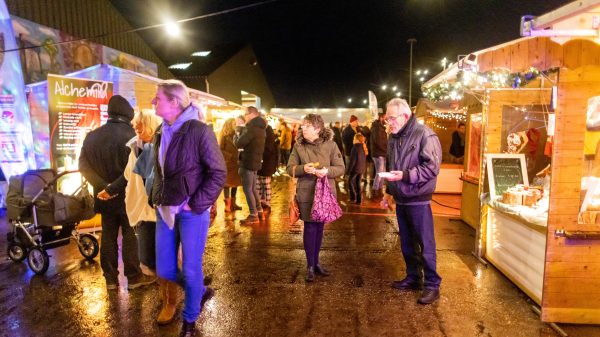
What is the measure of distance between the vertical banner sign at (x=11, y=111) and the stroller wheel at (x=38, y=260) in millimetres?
3930

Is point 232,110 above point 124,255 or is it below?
above

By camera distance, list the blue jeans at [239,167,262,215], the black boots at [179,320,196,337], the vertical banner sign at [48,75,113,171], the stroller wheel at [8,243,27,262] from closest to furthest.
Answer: the black boots at [179,320,196,337], the stroller wheel at [8,243,27,262], the vertical banner sign at [48,75,113,171], the blue jeans at [239,167,262,215]

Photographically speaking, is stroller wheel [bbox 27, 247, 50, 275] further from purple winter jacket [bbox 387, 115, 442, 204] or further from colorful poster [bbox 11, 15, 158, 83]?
colorful poster [bbox 11, 15, 158, 83]

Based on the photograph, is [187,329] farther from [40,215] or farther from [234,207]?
[234,207]

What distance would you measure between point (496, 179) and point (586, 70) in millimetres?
2186

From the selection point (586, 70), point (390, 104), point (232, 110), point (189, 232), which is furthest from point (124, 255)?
point (232, 110)

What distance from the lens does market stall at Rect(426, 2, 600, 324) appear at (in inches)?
130

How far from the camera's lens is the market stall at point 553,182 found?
330 centimetres

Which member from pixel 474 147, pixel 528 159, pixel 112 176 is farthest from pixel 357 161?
pixel 112 176

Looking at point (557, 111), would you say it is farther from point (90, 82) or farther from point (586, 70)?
point (90, 82)

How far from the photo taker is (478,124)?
6844 millimetres

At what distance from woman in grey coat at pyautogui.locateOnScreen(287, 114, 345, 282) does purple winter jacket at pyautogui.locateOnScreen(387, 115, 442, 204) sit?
0.73 m

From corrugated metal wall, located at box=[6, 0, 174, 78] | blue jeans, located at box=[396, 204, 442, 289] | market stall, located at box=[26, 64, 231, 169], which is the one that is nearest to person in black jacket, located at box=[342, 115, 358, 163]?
market stall, located at box=[26, 64, 231, 169]

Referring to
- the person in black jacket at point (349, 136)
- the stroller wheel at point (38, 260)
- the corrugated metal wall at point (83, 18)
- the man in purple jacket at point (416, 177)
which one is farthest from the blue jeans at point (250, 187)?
the corrugated metal wall at point (83, 18)
